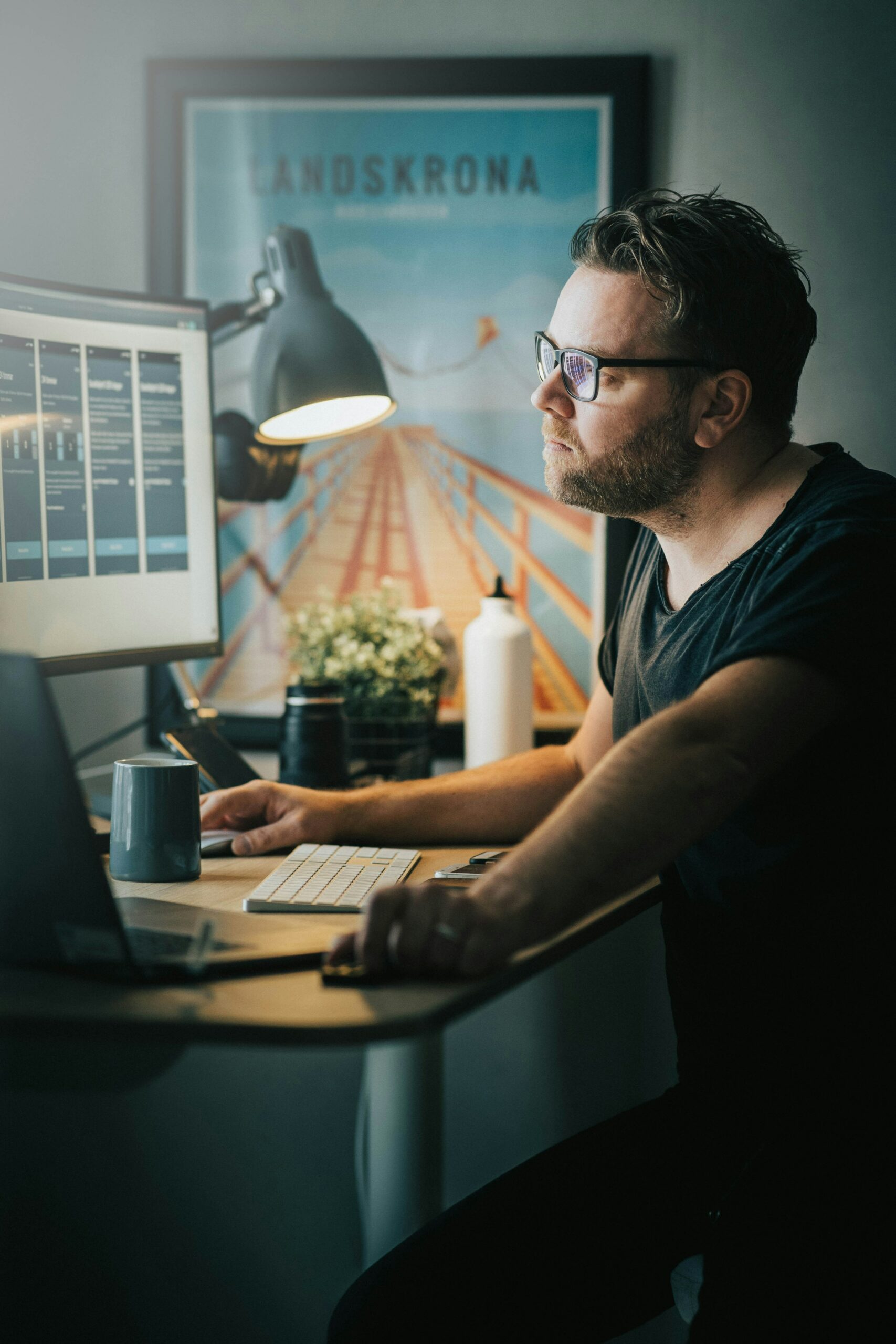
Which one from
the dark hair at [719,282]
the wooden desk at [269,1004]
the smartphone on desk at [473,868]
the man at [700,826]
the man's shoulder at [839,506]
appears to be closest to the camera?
the wooden desk at [269,1004]

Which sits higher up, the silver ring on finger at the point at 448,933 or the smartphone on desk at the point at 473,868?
the silver ring on finger at the point at 448,933

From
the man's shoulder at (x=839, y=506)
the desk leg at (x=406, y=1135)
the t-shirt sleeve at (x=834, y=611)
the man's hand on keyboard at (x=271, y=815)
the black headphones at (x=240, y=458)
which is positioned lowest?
the desk leg at (x=406, y=1135)

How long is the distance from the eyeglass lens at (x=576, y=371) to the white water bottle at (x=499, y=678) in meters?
0.42

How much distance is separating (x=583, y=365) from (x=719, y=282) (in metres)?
0.17

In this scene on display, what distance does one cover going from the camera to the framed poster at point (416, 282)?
1.74 metres

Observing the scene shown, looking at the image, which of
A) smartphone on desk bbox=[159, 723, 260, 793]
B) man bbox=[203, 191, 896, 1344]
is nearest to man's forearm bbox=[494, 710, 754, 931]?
man bbox=[203, 191, 896, 1344]

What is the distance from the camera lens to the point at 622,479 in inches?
49.3

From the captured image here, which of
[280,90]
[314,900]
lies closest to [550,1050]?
[314,900]

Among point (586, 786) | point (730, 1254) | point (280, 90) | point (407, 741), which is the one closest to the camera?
point (586, 786)

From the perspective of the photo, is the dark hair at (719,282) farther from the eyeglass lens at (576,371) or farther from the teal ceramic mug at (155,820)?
the teal ceramic mug at (155,820)

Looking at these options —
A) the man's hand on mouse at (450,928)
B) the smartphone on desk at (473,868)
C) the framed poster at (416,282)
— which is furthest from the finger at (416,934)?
the framed poster at (416,282)

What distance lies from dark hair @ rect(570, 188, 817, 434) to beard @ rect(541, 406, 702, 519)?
0.20 feet

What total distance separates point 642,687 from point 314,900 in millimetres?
497

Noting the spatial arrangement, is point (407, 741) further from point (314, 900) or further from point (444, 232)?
point (444, 232)
